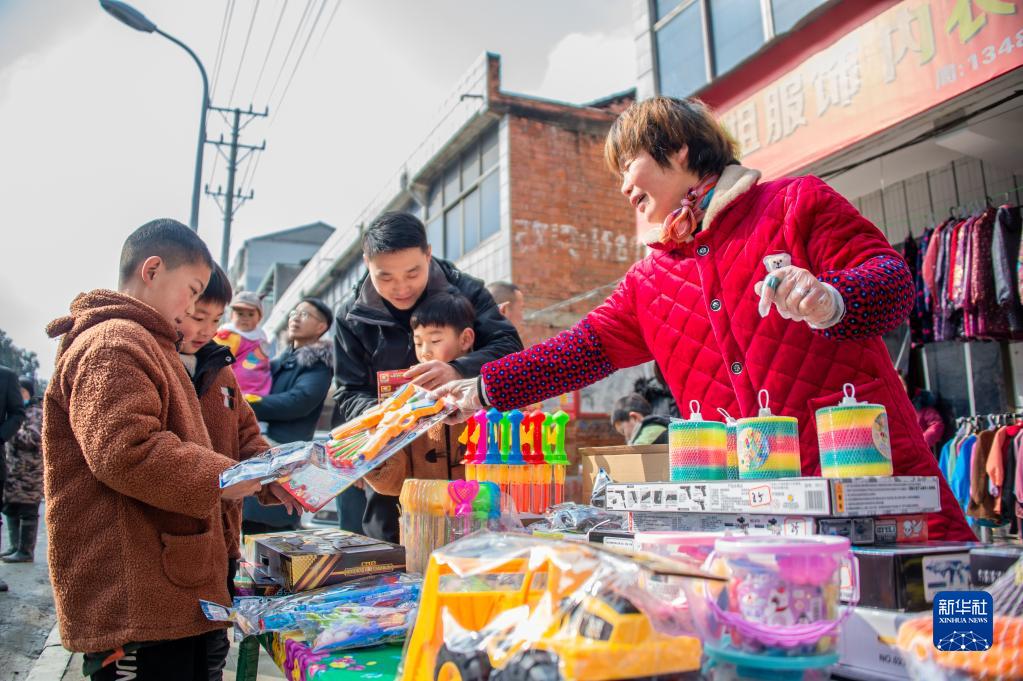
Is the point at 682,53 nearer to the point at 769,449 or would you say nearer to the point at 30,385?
the point at 769,449

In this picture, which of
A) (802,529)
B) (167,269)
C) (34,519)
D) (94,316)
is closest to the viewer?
(802,529)

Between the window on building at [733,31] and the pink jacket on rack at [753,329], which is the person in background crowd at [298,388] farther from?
the window on building at [733,31]

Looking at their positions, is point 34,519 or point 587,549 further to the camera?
point 34,519

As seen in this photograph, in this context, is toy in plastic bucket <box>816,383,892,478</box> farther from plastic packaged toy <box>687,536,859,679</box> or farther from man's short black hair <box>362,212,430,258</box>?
man's short black hair <box>362,212,430,258</box>

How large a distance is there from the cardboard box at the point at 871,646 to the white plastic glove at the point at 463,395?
1.16m

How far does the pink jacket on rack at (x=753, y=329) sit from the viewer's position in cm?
136

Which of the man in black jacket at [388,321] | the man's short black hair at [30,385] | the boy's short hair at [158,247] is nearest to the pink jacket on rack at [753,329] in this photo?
the man in black jacket at [388,321]

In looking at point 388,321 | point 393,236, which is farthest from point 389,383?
point 393,236

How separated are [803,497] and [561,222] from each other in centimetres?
965

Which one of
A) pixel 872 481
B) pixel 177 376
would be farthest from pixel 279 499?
pixel 872 481

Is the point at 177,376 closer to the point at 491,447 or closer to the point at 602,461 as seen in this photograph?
the point at 491,447

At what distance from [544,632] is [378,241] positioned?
2.04m

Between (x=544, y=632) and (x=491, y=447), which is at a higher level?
(x=491, y=447)

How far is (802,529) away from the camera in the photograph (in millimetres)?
972
